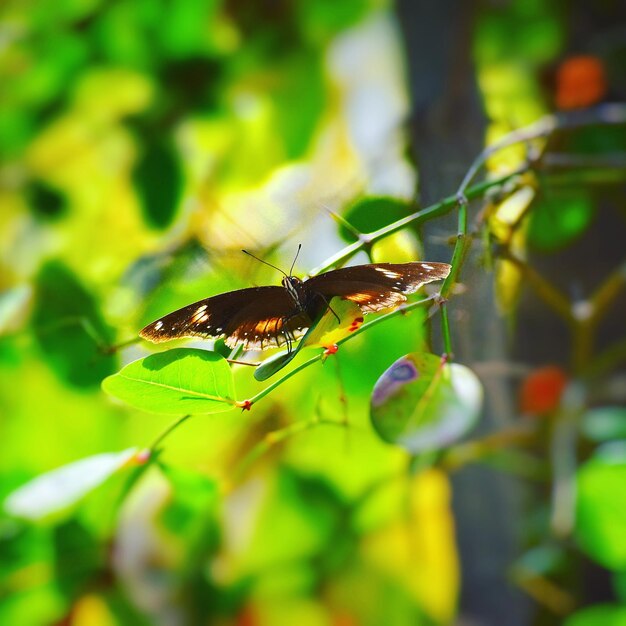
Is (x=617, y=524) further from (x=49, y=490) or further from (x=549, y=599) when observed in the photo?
(x=49, y=490)

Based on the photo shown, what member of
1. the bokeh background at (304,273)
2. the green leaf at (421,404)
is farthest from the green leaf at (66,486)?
the green leaf at (421,404)

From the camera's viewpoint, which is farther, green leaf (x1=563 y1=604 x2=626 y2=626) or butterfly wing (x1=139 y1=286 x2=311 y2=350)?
green leaf (x1=563 y1=604 x2=626 y2=626)

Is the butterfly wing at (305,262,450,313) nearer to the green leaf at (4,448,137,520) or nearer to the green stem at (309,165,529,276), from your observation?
the green stem at (309,165,529,276)

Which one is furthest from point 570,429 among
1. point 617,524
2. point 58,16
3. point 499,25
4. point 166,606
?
point 58,16

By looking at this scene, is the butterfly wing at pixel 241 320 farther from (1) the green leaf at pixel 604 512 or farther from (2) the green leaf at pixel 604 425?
(2) the green leaf at pixel 604 425

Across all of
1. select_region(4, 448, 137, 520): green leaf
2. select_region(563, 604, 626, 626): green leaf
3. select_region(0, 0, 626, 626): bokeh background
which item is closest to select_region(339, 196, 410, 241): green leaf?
select_region(0, 0, 626, 626): bokeh background

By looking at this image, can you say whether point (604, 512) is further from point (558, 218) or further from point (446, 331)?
point (446, 331)
